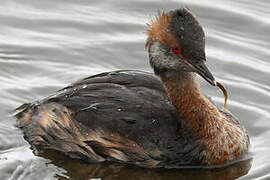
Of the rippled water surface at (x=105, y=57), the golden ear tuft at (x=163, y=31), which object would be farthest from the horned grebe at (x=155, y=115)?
the rippled water surface at (x=105, y=57)

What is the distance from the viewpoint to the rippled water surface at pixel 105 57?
9.73 m

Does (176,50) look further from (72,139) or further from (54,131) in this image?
(54,131)

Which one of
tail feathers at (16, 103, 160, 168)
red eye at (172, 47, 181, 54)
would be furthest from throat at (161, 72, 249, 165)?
tail feathers at (16, 103, 160, 168)

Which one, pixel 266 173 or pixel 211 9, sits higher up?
pixel 211 9

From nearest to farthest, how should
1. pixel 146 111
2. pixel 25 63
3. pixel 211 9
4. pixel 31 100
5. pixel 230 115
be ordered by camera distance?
pixel 146 111 < pixel 230 115 < pixel 31 100 < pixel 25 63 < pixel 211 9

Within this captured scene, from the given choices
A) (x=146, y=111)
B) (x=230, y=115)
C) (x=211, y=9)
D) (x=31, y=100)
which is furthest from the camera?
(x=211, y=9)

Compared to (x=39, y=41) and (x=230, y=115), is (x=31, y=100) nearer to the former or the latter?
(x=39, y=41)

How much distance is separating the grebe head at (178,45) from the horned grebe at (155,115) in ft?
0.04

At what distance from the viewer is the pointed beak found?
9.09 m

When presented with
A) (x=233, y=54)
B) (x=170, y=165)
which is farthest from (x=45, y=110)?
(x=233, y=54)

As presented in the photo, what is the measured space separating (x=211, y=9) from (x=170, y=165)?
4685 mm

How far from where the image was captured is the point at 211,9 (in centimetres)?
1354

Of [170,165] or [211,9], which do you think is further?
[211,9]

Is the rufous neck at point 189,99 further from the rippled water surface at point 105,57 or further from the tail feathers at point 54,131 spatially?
the tail feathers at point 54,131
